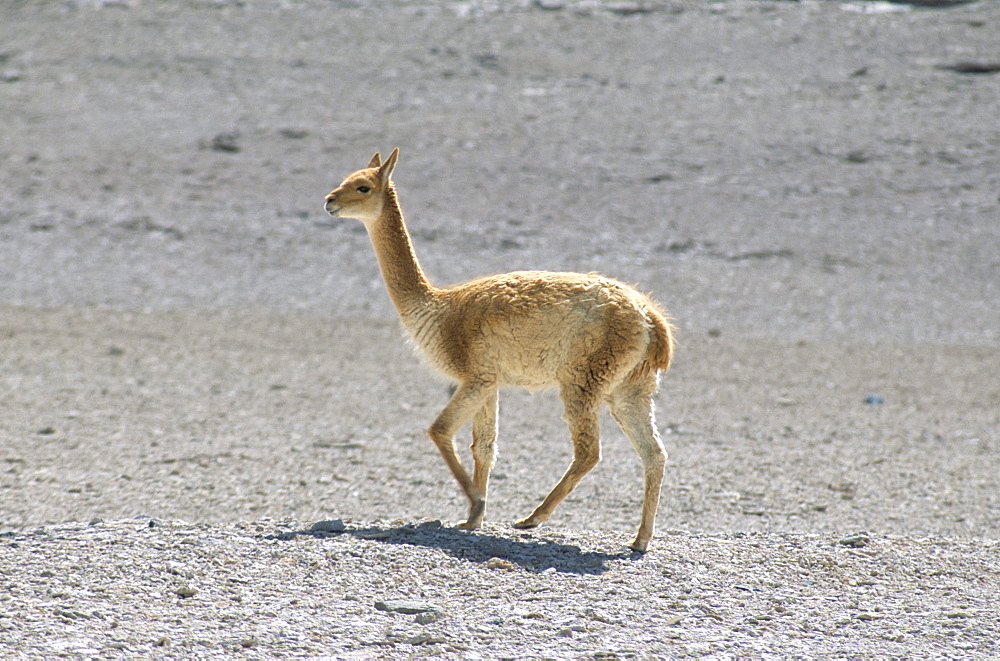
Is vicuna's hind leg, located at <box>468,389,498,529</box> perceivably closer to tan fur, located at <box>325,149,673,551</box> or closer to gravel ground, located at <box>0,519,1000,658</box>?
tan fur, located at <box>325,149,673,551</box>

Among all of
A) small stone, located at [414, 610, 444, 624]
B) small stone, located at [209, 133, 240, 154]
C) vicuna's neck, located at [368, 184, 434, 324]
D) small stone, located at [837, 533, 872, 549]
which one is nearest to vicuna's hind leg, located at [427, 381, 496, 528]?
vicuna's neck, located at [368, 184, 434, 324]

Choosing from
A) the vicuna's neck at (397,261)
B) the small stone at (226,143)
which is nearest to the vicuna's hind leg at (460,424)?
the vicuna's neck at (397,261)

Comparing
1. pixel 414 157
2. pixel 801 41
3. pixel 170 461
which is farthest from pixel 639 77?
pixel 170 461

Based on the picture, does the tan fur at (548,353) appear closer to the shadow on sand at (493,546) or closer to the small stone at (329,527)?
the shadow on sand at (493,546)

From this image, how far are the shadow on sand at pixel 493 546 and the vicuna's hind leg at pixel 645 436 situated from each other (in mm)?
284

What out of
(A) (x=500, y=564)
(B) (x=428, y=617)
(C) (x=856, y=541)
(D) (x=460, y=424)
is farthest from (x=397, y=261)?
(C) (x=856, y=541)

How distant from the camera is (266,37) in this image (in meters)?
30.9

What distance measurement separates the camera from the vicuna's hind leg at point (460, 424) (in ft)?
27.3

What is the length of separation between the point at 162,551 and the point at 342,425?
21.2 feet

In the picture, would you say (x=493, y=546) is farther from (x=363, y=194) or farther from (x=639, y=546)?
(x=363, y=194)

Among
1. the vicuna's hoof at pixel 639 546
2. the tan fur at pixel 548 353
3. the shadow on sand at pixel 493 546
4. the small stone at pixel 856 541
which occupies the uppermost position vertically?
the tan fur at pixel 548 353

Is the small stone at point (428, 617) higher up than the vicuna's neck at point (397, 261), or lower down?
lower down

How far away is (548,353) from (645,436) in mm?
913

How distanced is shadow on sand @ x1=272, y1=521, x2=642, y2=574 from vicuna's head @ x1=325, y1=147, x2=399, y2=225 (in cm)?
225
